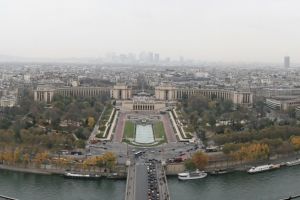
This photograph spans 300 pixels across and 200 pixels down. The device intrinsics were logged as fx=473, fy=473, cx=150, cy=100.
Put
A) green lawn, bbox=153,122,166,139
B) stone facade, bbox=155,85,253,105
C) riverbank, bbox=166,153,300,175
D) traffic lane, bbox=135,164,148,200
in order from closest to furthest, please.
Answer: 1. traffic lane, bbox=135,164,148,200
2. riverbank, bbox=166,153,300,175
3. green lawn, bbox=153,122,166,139
4. stone facade, bbox=155,85,253,105

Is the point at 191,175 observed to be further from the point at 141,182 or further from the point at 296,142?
the point at 296,142

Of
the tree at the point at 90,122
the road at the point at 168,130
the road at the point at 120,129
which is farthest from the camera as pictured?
the tree at the point at 90,122

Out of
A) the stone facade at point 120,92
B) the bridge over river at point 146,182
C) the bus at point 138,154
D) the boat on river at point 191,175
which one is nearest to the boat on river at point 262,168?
the boat on river at point 191,175

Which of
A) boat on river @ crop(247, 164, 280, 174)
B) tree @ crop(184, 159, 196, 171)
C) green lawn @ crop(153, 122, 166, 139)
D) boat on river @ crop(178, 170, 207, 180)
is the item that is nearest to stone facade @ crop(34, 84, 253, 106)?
green lawn @ crop(153, 122, 166, 139)

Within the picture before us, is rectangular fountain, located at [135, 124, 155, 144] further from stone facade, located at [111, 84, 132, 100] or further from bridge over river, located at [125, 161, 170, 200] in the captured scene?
stone facade, located at [111, 84, 132, 100]

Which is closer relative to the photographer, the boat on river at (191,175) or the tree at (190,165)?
the boat on river at (191,175)

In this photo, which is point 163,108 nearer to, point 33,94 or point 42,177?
point 33,94

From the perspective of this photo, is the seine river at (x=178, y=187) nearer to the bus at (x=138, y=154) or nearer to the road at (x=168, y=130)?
the bus at (x=138, y=154)
